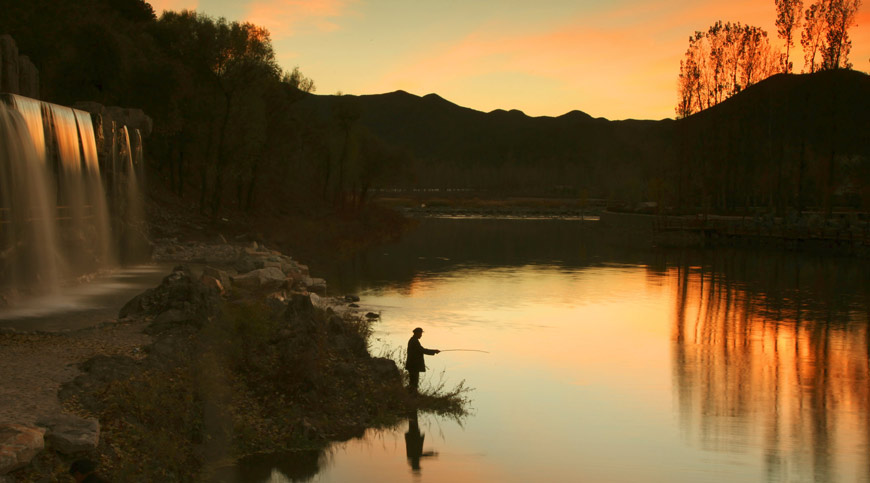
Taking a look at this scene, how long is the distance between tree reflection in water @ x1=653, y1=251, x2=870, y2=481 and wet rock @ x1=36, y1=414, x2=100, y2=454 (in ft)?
34.5

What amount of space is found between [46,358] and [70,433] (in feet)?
13.5

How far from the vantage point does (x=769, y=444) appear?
48.2ft

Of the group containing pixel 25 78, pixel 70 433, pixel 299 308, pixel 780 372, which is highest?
pixel 25 78

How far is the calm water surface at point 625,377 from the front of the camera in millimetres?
13609

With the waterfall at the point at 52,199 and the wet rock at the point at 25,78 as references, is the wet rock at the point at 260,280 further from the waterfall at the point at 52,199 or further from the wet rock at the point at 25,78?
the wet rock at the point at 25,78

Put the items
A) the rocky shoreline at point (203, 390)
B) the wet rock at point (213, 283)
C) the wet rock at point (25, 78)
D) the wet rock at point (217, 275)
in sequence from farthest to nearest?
the wet rock at point (25, 78) < the wet rock at point (217, 275) < the wet rock at point (213, 283) < the rocky shoreline at point (203, 390)

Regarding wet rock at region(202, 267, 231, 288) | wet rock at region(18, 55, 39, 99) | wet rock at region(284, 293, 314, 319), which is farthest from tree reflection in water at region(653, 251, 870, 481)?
wet rock at region(18, 55, 39, 99)

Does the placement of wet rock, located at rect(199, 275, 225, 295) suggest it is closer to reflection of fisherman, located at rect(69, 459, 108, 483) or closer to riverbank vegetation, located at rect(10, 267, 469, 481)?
riverbank vegetation, located at rect(10, 267, 469, 481)

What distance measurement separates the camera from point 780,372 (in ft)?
67.7

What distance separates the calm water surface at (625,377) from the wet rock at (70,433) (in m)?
2.81

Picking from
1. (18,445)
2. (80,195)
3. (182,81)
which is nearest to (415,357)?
(18,445)

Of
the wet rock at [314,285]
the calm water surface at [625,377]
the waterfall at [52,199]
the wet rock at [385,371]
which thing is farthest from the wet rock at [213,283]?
the wet rock at [314,285]

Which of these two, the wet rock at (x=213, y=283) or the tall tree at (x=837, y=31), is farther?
the tall tree at (x=837, y=31)

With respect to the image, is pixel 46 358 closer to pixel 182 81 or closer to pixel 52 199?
pixel 52 199
